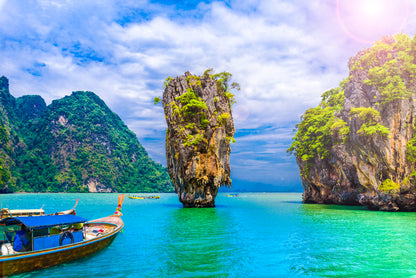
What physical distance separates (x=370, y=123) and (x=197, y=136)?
69.9 ft

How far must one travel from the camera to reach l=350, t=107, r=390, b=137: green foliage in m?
30.6

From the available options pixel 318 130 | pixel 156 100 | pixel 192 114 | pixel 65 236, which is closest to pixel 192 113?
pixel 192 114

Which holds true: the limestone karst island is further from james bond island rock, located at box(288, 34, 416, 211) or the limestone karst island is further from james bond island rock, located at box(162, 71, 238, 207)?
james bond island rock, located at box(288, 34, 416, 211)

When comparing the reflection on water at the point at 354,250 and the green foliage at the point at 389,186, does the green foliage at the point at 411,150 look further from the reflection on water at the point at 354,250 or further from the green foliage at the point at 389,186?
the reflection on water at the point at 354,250

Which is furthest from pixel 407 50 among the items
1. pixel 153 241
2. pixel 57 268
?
pixel 57 268

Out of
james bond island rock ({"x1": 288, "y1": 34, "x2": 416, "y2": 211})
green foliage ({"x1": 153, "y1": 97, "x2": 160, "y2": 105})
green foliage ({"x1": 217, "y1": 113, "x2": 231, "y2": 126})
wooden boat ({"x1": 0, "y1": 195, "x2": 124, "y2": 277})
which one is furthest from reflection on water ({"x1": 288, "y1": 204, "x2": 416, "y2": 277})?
green foliage ({"x1": 153, "y1": 97, "x2": 160, "y2": 105})

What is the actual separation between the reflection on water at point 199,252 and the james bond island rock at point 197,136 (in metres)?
16.4

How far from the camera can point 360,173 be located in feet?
113

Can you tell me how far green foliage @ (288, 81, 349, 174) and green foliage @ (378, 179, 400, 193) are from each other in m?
8.45

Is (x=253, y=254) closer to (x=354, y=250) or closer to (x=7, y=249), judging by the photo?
(x=354, y=250)

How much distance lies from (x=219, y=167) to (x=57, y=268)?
93.2 feet

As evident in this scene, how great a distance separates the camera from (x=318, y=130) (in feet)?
143

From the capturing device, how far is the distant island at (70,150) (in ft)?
395

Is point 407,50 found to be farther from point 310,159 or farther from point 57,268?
point 57,268
